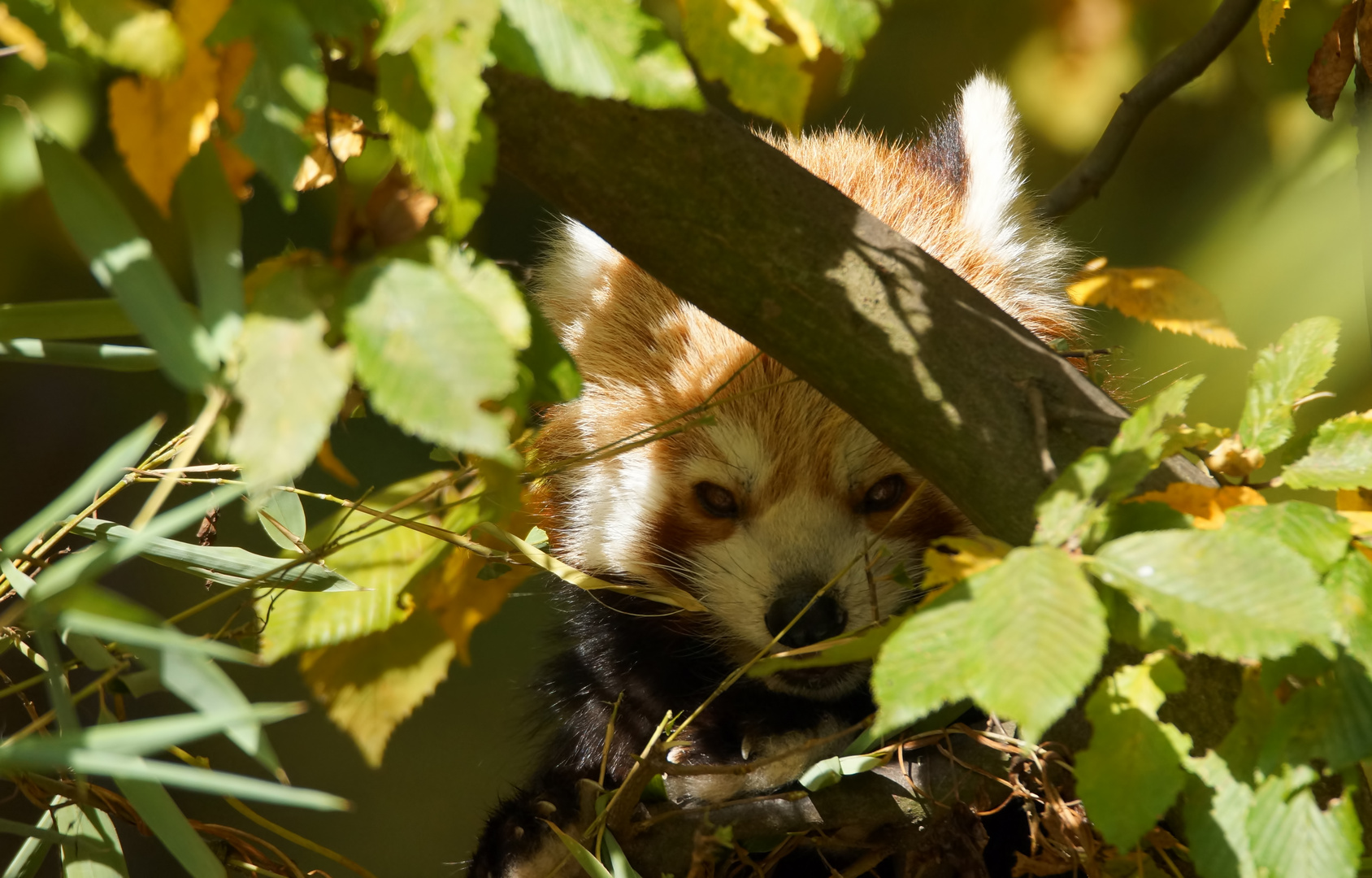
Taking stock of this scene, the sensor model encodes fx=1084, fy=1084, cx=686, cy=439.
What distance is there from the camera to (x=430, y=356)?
0.77 meters

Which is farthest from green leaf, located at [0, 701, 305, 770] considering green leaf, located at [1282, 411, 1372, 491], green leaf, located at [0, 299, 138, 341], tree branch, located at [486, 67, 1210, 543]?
green leaf, located at [1282, 411, 1372, 491]

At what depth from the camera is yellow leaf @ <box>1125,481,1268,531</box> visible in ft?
3.37

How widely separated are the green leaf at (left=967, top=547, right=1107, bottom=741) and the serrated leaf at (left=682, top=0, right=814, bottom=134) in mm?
422

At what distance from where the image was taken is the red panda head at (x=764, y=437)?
195cm

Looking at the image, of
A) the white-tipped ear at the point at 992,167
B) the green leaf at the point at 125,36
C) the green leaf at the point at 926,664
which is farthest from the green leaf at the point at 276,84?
the white-tipped ear at the point at 992,167

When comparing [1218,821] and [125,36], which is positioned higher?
[125,36]

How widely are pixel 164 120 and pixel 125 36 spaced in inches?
3.1

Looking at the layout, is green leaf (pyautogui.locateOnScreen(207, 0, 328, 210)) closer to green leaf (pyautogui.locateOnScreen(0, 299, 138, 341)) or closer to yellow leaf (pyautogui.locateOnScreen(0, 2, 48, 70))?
yellow leaf (pyautogui.locateOnScreen(0, 2, 48, 70))

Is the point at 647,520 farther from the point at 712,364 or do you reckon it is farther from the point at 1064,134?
the point at 1064,134

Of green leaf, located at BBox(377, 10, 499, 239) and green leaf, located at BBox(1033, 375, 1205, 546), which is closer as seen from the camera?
green leaf, located at BBox(377, 10, 499, 239)

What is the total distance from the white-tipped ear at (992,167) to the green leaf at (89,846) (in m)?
1.79

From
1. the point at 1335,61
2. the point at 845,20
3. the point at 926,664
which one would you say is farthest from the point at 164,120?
the point at 1335,61

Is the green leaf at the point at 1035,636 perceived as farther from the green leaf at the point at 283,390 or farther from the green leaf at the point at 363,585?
the green leaf at the point at 363,585

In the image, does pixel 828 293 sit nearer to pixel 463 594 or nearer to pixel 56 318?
pixel 56 318
